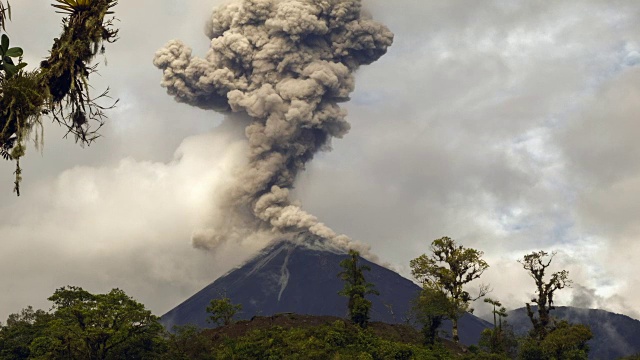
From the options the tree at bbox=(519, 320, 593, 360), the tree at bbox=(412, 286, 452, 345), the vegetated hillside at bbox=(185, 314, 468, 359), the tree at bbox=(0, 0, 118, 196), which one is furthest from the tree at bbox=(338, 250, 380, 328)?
the tree at bbox=(0, 0, 118, 196)

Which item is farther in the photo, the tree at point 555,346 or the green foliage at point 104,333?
the tree at point 555,346

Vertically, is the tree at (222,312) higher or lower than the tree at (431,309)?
higher

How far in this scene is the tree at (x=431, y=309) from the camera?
75188 mm

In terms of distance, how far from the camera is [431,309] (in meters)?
75.6

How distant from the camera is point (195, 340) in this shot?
255 ft

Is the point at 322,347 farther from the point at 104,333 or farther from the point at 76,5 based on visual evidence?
the point at 76,5

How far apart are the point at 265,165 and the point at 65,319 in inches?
4318

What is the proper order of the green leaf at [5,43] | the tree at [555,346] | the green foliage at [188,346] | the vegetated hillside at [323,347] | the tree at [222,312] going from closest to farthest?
1. the green leaf at [5,43]
2. the vegetated hillside at [323,347]
3. the green foliage at [188,346]
4. the tree at [555,346]
5. the tree at [222,312]

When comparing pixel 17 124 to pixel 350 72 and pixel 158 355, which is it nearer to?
pixel 158 355

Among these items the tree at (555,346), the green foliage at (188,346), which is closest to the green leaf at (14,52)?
the green foliage at (188,346)

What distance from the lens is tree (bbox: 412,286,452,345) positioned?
2960 inches

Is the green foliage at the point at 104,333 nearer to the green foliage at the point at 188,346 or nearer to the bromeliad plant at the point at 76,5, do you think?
the green foliage at the point at 188,346

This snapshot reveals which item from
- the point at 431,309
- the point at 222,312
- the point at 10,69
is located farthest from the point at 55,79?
the point at 222,312

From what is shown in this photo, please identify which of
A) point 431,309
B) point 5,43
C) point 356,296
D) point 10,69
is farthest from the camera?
point 356,296
